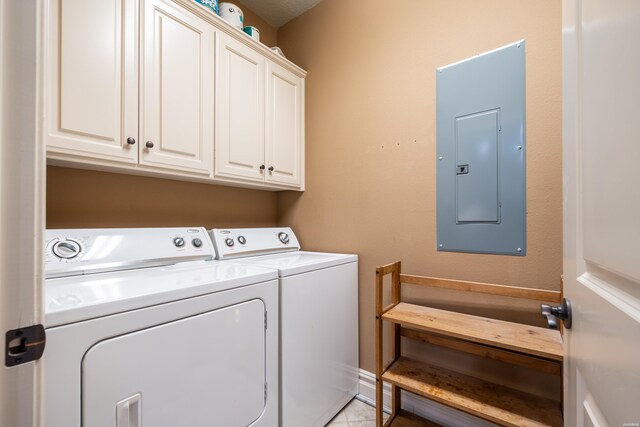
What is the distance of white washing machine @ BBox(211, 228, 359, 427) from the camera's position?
132 centimetres

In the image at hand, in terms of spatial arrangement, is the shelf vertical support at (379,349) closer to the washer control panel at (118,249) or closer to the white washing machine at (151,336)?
the white washing machine at (151,336)

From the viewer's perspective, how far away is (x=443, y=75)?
1.57 metres

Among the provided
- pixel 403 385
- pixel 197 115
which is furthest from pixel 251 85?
pixel 403 385

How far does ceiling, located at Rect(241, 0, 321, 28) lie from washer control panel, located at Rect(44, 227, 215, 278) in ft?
5.83

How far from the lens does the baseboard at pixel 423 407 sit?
4.88 feet

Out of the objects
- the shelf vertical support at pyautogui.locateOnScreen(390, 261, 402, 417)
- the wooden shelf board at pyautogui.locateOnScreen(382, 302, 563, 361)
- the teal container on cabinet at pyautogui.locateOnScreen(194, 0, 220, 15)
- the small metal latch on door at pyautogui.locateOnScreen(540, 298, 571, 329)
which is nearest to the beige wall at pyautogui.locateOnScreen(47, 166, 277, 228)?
the teal container on cabinet at pyautogui.locateOnScreen(194, 0, 220, 15)

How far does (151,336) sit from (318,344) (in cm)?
88

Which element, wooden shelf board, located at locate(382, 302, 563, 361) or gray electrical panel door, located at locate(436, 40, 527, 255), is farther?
gray electrical panel door, located at locate(436, 40, 527, 255)

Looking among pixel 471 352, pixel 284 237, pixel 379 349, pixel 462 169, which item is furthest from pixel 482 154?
pixel 284 237

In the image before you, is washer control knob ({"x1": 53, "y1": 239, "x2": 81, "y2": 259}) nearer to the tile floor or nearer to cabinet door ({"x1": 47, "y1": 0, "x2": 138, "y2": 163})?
cabinet door ({"x1": 47, "y1": 0, "x2": 138, "y2": 163})

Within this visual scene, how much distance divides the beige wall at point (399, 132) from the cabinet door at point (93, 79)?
121 centimetres

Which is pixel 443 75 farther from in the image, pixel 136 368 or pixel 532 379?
pixel 136 368

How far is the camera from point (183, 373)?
3.06 ft

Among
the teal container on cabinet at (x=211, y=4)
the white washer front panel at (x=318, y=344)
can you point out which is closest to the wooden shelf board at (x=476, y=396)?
the white washer front panel at (x=318, y=344)
